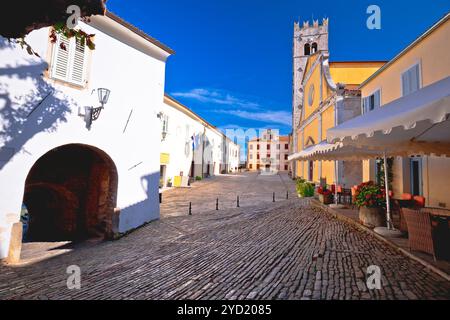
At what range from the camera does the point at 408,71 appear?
8.84 m

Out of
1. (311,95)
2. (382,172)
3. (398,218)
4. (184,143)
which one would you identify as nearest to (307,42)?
(311,95)

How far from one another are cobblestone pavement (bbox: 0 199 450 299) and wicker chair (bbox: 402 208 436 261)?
38cm

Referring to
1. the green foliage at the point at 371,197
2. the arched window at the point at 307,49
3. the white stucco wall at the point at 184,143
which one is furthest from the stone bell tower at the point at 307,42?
the green foliage at the point at 371,197

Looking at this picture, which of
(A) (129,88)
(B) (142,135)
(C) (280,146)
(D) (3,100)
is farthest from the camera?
(C) (280,146)

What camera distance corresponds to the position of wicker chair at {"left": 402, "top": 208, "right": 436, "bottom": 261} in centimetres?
410

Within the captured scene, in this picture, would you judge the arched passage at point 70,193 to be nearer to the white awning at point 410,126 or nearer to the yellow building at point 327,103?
the white awning at point 410,126

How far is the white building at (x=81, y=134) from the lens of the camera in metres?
5.29

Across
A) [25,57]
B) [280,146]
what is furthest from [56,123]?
[280,146]

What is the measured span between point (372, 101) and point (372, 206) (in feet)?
25.3

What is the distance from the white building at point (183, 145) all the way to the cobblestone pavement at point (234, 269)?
1354 cm

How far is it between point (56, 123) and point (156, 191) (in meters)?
4.25

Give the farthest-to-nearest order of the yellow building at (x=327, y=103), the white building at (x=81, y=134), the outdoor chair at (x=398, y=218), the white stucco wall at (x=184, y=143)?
the white stucco wall at (x=184, y=143)
the yellow building at (x=327, y=103)
the outdoor chair at (x=398, y=218)
the white building at (x=81, y=134)

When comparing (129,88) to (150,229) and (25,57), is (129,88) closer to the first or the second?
(25,57)

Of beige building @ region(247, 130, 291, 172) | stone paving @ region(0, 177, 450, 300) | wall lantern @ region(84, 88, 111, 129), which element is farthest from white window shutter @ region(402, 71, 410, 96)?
beige building @ region(247, 130, 291, 172)
